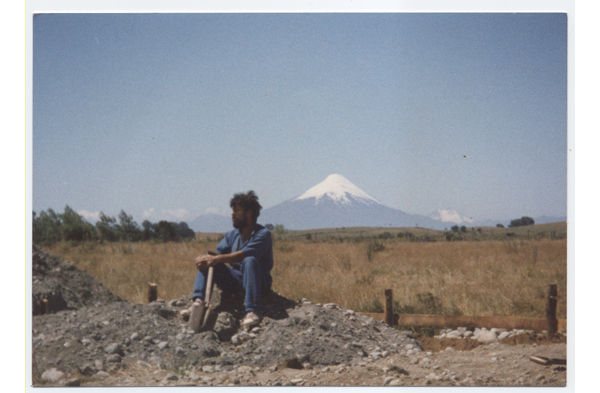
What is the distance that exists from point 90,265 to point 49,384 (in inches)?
254

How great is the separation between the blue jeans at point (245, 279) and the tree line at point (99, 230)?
29.2ft

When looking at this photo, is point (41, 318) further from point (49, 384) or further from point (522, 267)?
point (522, 267)

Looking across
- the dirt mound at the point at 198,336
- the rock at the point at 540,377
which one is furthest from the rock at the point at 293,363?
the rock at the point at 540,377

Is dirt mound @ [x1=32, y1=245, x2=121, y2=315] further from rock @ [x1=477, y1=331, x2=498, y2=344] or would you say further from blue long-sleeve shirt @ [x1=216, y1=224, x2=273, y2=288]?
rock @ [x1=477, y1=331, x2=498, y2=344]

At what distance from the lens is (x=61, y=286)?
498cm

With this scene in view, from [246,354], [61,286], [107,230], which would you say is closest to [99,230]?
[107,230]

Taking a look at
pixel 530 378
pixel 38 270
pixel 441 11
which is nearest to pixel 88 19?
pixel 38 270

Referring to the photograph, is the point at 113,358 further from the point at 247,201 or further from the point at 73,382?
the point at 247,201

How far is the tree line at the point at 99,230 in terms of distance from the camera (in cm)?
1286

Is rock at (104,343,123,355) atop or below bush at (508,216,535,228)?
below

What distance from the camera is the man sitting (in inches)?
171

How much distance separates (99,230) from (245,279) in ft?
44.0

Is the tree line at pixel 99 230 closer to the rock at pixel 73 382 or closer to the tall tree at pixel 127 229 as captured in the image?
the tall tree at pixel 127 229

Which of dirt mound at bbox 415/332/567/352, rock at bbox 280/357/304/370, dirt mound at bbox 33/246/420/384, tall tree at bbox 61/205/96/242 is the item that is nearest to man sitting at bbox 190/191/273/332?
dirt mound at bbox 33/246/420/384
